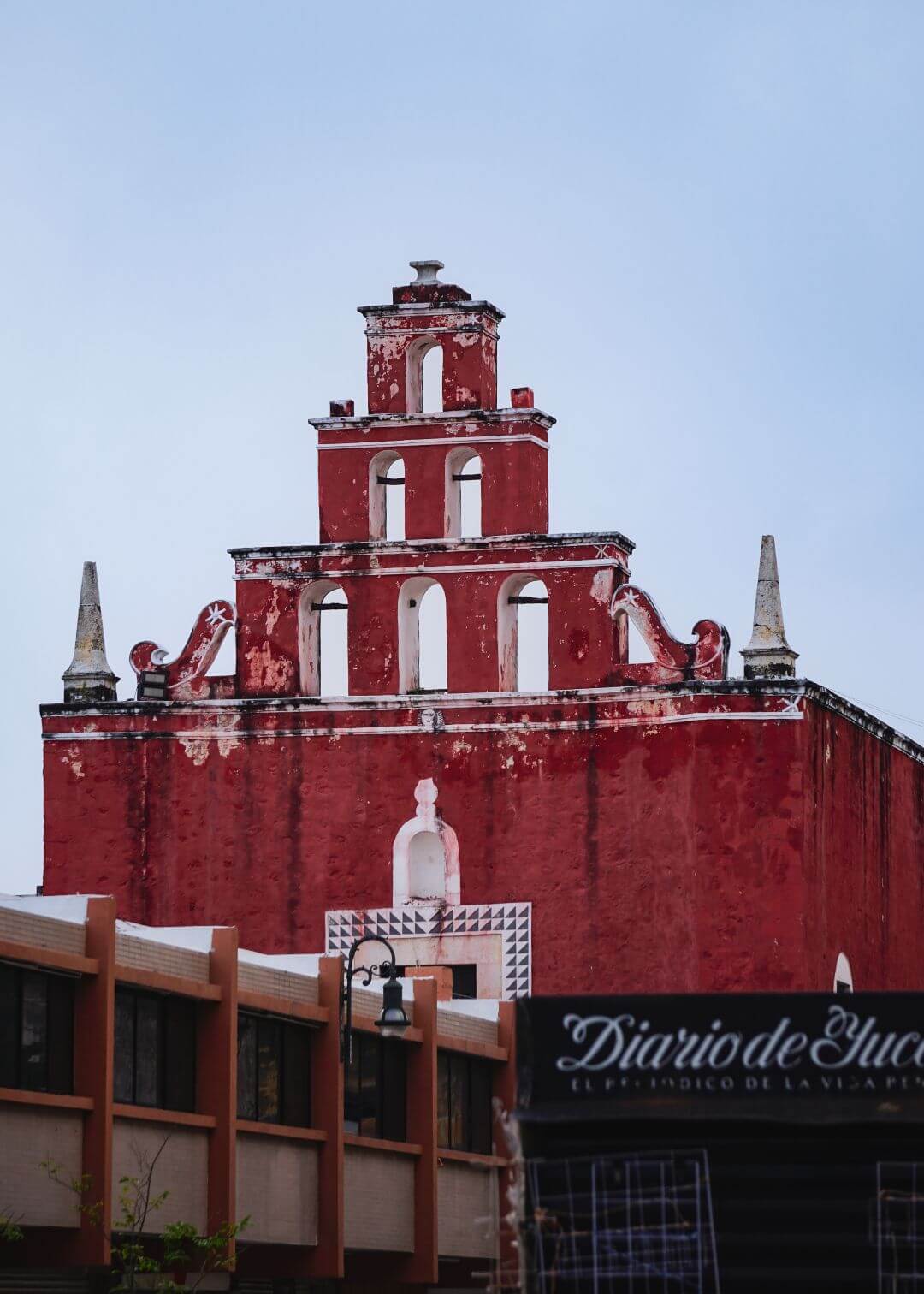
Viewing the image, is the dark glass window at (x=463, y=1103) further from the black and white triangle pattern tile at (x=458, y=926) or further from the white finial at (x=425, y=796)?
the white finial at (x=425, y=796)

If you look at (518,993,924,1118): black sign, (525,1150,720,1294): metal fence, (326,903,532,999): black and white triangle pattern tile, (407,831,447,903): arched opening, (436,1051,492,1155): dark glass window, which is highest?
(407,831,447,903): arched opening

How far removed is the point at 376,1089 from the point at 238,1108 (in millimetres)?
3373

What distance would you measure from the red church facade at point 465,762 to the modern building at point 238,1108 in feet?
11.6

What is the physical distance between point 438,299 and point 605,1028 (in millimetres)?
25802

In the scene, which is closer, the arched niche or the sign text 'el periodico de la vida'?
the sign text 'el periodico de la vida'

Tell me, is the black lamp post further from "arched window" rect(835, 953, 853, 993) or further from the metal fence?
the metal fence

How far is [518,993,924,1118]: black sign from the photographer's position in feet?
51.6

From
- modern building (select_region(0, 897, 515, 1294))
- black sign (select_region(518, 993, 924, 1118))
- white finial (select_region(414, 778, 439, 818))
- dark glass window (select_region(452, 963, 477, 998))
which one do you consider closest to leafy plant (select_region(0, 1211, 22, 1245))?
modern building (select_region(0, 897, 515, 1294))

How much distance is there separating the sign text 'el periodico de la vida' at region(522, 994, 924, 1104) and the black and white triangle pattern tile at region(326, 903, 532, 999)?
896 inches

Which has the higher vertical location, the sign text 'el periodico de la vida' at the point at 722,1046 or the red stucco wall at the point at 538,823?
the red stucco wall at the point at 538,823

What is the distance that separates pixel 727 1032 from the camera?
15.9 metres

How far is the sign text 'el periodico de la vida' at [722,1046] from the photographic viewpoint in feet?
51.6

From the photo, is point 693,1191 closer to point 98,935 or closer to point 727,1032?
point 727,1032

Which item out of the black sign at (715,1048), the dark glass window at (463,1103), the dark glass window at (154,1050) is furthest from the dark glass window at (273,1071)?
the black sign at (715,1048)
